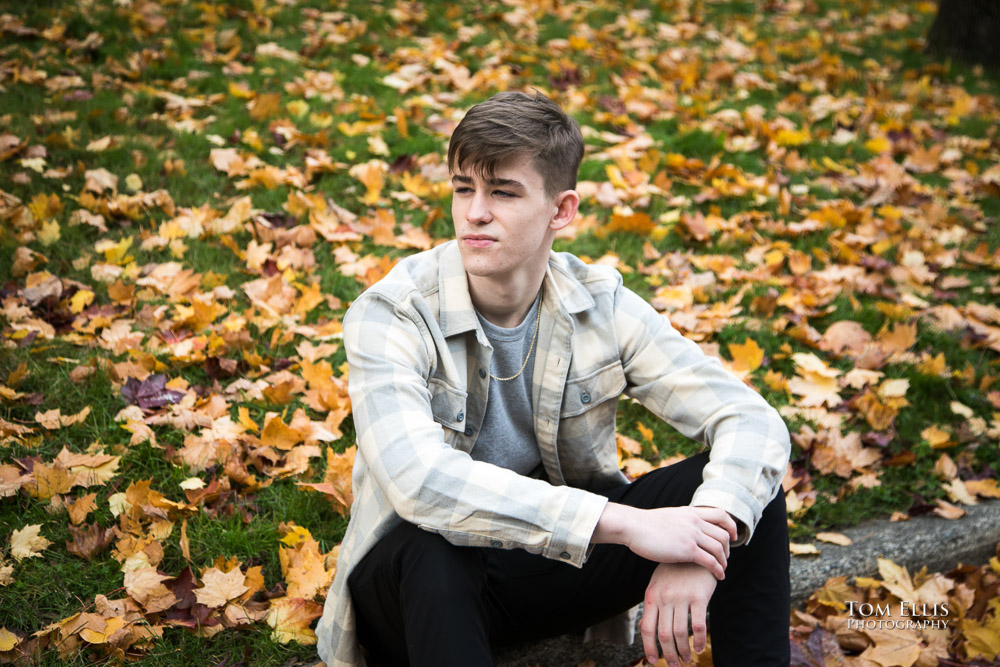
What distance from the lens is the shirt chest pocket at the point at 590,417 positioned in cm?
203

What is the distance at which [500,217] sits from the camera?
6.22 feet

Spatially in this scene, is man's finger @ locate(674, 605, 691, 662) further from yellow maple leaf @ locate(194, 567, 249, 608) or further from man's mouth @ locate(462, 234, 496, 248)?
yellow maple leaf @ locate(194, 567, 249, 608)

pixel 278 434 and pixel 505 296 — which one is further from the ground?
pixel 505 296

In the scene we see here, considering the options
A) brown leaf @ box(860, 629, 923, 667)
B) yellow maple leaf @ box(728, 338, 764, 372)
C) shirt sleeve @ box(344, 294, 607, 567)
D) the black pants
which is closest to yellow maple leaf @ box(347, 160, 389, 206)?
yellow maple leaf @ box(728, 338, 764, 372)

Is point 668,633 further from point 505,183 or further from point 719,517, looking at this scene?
point 505,183

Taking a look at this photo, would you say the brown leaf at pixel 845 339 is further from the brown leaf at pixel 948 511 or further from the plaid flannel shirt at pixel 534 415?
the plaid flannel shirt at pixel 534 415

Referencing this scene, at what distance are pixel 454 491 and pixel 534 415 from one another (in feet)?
1.58

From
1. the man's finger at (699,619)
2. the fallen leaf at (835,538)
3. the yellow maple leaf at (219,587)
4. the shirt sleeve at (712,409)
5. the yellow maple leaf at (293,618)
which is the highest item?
the shirt sleeve at (712,409)

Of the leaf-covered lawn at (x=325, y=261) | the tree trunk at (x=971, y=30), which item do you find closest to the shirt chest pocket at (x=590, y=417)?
the leaf-covered lawn at (x=325, y=261)

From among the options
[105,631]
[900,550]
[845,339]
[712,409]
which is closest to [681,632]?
[712,409]

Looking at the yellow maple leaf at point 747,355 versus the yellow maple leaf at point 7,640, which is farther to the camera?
the yellow maple leaf at point 747,355

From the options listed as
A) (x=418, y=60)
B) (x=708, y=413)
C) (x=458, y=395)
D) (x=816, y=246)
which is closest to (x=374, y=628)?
(x=458, y=395)

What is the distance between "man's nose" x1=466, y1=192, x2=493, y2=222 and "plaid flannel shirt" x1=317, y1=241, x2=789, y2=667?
5.7 inches

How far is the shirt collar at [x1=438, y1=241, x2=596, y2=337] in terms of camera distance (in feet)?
6.27
